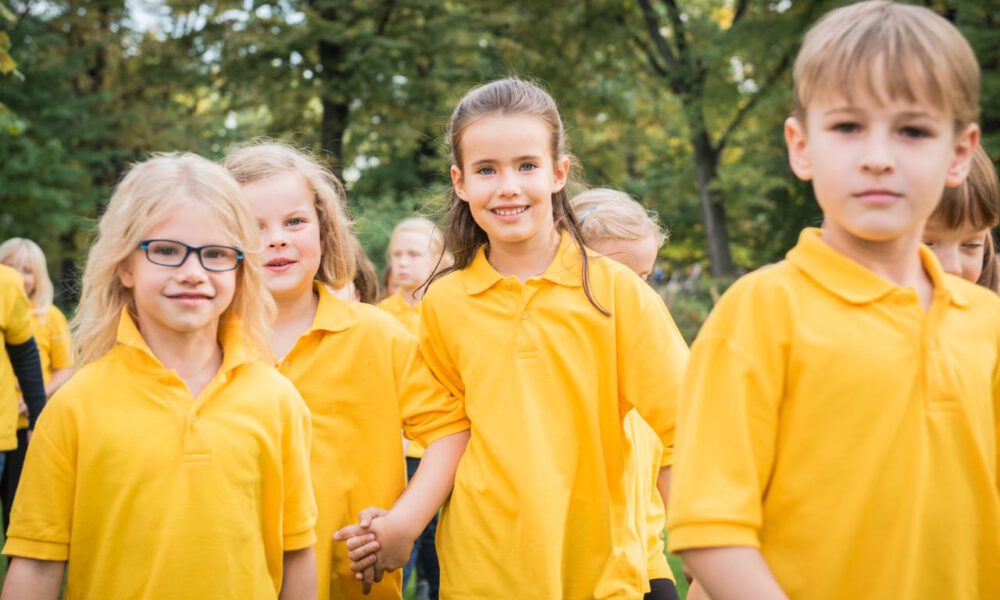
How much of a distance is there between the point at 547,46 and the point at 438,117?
493 cm

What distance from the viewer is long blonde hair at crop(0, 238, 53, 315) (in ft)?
26.5

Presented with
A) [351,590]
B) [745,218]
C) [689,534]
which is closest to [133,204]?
[351,590]

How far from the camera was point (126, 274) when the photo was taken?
2.75 metres

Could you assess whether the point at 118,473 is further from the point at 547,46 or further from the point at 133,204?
the point at 547,46

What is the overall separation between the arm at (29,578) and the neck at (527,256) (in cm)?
156

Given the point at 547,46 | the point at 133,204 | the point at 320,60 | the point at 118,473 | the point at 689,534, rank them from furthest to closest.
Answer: the point at 547,46 → the point at 320,60 → the point at 133,204 → the point at 118,473 → the point at 689,534

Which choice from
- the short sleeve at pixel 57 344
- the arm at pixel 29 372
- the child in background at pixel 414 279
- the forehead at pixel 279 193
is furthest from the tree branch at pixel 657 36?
the forehead at pixel 279 193

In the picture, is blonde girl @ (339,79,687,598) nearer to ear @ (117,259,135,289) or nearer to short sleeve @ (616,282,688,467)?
short sleeve @ (616,282,688,467)

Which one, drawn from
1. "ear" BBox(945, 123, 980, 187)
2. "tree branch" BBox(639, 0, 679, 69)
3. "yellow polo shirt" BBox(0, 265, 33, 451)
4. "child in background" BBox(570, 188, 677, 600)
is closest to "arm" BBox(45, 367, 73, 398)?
"yellow polo shirt" BBox(0, 265, 33, 451)

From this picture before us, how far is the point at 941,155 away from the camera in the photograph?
1.91 metres

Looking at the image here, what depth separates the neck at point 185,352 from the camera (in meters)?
2.71

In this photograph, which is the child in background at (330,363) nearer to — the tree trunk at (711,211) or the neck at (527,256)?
the neck at (527,256)

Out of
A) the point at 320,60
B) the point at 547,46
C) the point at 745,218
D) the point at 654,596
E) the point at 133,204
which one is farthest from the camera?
the point at 745,218

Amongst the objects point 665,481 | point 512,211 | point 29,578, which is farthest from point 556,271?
point 29,578
